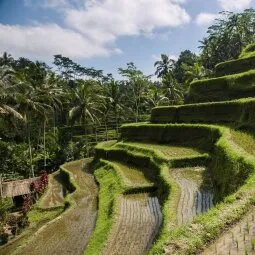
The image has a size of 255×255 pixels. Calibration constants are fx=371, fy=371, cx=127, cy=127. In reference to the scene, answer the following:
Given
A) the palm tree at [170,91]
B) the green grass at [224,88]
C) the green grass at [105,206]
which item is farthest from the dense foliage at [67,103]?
the green grass at [224,88]

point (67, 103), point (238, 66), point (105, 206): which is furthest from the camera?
point (67, 103)

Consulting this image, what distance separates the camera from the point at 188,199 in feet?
41.2

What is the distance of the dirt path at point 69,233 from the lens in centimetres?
1198

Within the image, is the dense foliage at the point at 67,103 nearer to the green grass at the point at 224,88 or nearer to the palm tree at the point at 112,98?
the palm tree at the point at 112,98

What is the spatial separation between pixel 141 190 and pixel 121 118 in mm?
31833

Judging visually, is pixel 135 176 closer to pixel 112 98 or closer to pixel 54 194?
pixel 54 194

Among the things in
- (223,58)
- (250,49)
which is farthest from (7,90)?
(223,58)

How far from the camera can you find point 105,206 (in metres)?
14.7

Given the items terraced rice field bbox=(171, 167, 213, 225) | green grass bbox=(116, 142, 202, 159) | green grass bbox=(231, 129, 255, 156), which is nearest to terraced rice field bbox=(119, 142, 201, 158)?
green grass bbox=(116, 142, 202, 159)

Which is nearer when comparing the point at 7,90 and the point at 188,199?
the point at 188,199

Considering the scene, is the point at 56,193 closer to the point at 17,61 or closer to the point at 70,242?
the point at 70,242

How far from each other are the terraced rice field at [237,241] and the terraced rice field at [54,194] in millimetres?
12357

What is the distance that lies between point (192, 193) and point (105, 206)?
11.9 ft

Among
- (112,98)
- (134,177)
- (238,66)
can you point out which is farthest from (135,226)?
(112,98)
